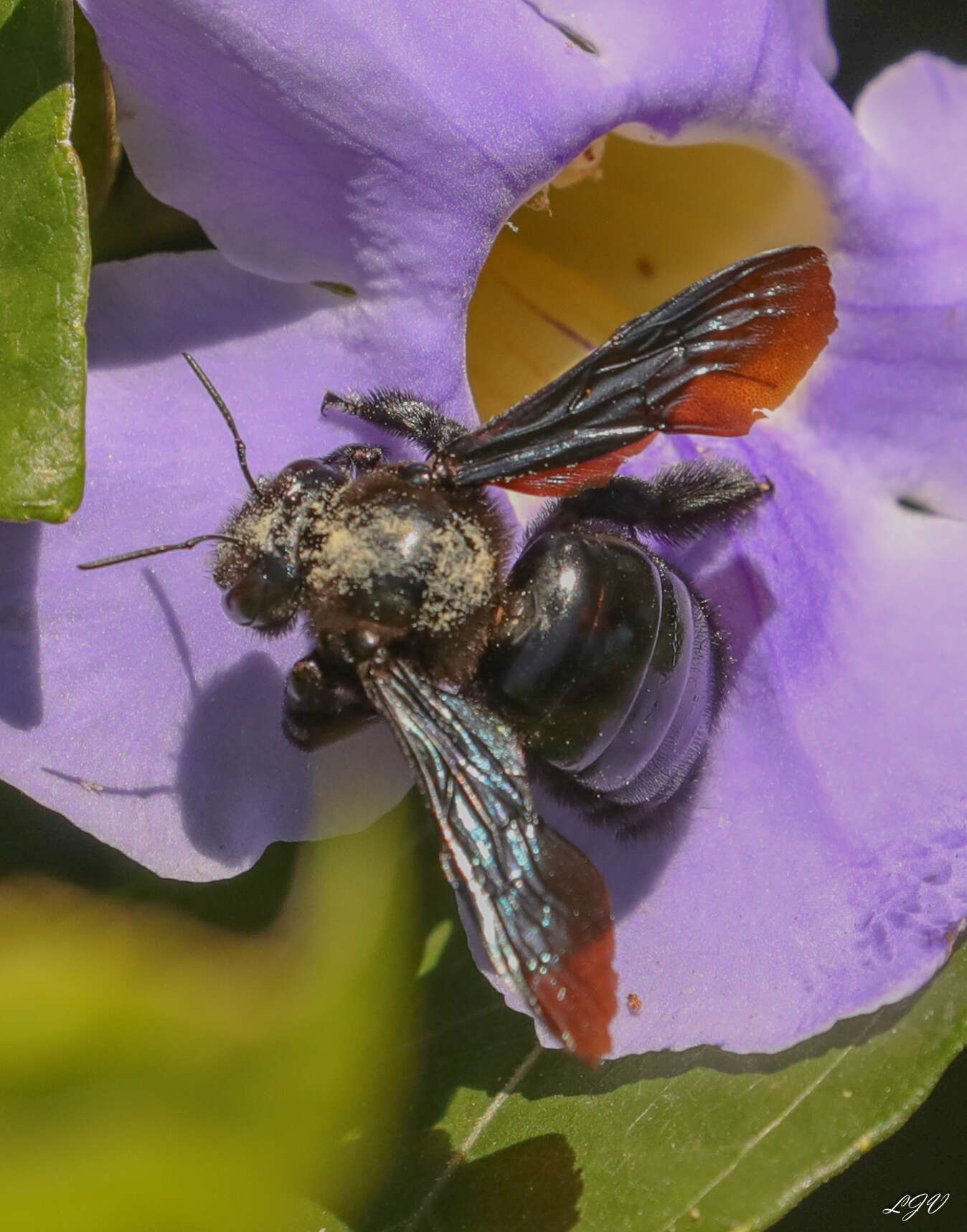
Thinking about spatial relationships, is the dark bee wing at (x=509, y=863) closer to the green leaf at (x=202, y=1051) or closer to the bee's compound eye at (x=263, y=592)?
the bee's compound eye at (x=263, y=592)

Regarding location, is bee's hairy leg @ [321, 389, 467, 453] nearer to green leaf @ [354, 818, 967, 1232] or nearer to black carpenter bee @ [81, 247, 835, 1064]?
black carpenter bee @ [81, 247, 835, 1064]

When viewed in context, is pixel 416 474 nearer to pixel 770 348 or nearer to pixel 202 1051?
pixel 770 348

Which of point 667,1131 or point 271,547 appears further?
point 667,1131

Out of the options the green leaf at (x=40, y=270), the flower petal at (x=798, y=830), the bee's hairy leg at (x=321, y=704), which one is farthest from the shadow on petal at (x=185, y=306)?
the flower petal at (x=798, y=830)

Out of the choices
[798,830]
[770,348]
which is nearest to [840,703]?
[798,830]

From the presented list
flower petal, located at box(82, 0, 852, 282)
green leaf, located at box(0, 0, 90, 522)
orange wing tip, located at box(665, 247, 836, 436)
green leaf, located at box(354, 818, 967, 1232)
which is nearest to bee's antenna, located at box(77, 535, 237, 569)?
green leaf, located at box(0, 0, 90, 522)

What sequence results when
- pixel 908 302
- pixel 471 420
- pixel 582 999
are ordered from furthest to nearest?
pixel 908 302
pixel 471 420
pixel 582 999
